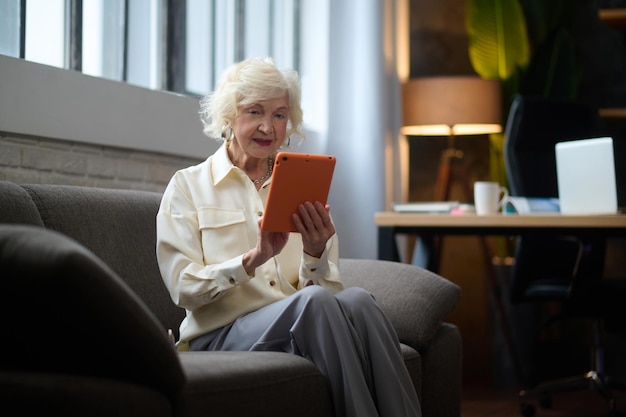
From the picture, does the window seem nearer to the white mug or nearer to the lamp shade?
the lamp shade

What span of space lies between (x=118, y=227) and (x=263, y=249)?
0.58 m

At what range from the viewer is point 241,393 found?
181cm

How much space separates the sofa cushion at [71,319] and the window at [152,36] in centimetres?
144

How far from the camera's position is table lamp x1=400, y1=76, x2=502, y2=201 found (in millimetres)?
4582

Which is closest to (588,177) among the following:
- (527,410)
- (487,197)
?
(487,197)

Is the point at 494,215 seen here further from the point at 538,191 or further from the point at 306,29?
the point at 306,29

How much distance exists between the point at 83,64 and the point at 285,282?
135 centimetres

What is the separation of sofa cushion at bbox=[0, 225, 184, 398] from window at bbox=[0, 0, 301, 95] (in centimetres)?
144

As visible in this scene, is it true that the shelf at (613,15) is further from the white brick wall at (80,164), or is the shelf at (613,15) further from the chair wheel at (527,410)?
the white brick wall at (80,164)

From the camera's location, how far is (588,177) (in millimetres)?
3121

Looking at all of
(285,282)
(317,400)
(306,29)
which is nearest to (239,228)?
(285,282)

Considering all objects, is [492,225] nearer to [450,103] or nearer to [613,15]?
[450,103]

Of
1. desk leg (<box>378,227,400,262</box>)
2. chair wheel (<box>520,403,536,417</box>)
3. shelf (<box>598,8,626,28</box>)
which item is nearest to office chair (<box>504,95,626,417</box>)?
chair wheel (<box>520,403,536,417</box>)

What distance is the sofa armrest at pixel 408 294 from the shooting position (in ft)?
8.51
